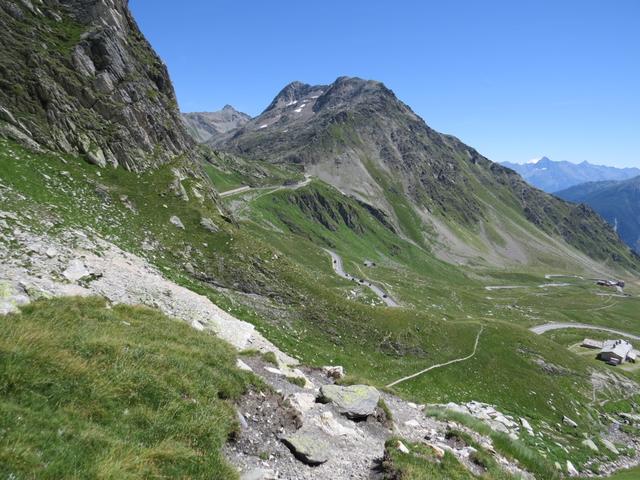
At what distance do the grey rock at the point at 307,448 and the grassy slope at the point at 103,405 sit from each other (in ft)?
7.68

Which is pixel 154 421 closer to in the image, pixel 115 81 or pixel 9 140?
pixel 9 140

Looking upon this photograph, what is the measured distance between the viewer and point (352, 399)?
1872 cm

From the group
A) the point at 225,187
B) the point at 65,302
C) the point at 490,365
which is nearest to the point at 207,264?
the point at 65,302

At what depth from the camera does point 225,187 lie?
16900 centimetres

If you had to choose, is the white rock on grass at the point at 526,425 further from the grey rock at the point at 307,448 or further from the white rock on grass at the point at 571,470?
→ the grey rock at the point at 307,448

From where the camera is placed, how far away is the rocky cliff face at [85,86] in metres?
42.8

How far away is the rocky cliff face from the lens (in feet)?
140

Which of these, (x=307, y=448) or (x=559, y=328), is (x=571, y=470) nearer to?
(x=307, y=448)

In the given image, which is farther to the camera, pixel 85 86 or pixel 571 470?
pixel 85 86

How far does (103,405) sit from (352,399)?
1171cm

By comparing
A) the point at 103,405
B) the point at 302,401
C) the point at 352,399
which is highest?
the point at 103,405

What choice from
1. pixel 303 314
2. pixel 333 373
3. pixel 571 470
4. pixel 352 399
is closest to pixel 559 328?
pixel 571 470

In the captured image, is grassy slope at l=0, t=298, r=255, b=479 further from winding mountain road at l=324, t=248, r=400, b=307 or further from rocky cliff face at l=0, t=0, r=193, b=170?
winding mountain road at l=324, t=248, r=400, b=307

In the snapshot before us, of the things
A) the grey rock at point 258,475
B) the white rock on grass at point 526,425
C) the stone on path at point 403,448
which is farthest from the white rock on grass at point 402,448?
the white rock on grass at point 526,425
